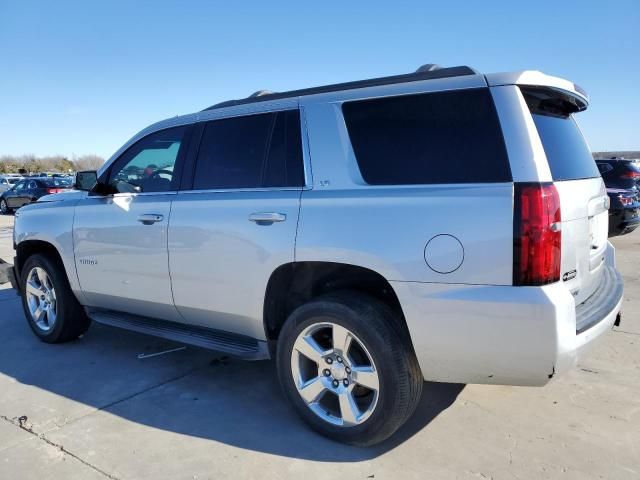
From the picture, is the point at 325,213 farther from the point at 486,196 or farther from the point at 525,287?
the point at 525,287

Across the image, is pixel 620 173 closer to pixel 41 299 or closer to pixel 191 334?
Result: pixel 191 334

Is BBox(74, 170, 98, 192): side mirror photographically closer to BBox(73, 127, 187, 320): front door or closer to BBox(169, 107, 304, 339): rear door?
BBox(73, 127, 187, 320): front door

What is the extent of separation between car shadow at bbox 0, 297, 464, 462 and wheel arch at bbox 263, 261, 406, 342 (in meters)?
0.57

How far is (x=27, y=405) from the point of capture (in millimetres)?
3557

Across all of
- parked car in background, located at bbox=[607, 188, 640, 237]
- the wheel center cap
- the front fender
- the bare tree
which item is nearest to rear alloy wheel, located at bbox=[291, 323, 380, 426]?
the wheel center cap

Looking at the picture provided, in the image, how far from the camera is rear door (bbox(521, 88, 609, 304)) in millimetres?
2500

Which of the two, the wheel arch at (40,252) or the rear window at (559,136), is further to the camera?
the wheel arch at (40,252)

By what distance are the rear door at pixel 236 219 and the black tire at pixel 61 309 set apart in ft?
5.11

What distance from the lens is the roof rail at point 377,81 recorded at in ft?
9.01

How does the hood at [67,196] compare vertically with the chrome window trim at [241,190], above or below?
below

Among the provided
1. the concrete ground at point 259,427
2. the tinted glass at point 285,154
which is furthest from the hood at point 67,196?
the tinted glass at point 285,154

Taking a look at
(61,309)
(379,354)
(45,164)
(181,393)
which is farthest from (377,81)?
(45,164)

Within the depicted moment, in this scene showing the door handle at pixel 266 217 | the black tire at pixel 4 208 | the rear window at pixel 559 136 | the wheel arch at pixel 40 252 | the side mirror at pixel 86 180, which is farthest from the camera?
the black tire at pixel 4 208

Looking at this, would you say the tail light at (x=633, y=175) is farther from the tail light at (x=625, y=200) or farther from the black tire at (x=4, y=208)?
the black tire at (x=4, y=208)
